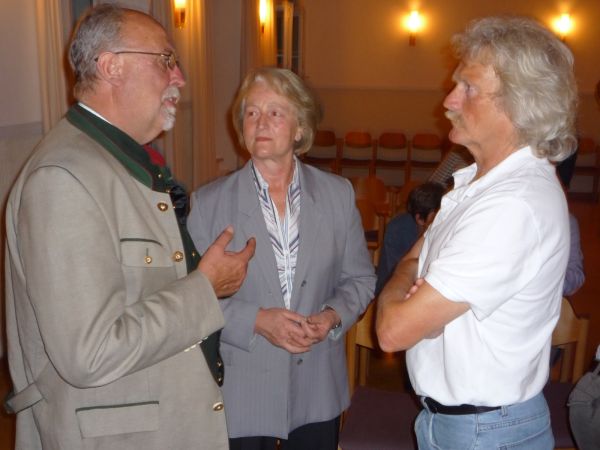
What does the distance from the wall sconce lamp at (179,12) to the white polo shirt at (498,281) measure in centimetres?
566

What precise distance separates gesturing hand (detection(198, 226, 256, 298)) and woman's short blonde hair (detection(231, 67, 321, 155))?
78 centimetres

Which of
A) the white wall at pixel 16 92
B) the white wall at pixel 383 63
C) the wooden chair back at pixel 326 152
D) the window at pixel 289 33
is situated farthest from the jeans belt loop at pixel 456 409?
the white wall at pixel 383 63

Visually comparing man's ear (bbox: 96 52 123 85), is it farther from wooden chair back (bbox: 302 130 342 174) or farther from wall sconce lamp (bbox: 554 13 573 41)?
wall sconce lamp (bbox: 554 13 573 41)

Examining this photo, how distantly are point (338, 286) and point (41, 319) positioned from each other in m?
1.24

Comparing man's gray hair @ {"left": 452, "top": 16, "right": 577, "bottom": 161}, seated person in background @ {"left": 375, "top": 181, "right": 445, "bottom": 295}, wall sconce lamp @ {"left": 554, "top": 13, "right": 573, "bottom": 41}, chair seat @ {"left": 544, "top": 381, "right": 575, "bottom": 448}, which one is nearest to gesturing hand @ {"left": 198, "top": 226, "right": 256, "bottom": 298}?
man's gray hair @ {"left": 452, "top": 16, "right": 577, "bottom": 161}

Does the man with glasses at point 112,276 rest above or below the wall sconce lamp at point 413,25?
below

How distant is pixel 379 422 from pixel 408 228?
4.43ft

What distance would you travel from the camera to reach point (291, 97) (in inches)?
89.7

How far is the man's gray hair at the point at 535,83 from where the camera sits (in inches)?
57.6

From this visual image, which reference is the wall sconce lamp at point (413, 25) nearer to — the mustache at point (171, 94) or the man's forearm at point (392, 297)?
the man's forearm at point (392, 297)

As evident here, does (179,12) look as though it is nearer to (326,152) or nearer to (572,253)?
(572,253)

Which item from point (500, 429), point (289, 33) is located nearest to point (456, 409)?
point (500, 429)

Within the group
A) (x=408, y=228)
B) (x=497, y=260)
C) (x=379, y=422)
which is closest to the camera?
(x=497, y=260)

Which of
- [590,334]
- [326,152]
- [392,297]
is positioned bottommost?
[590,334]
